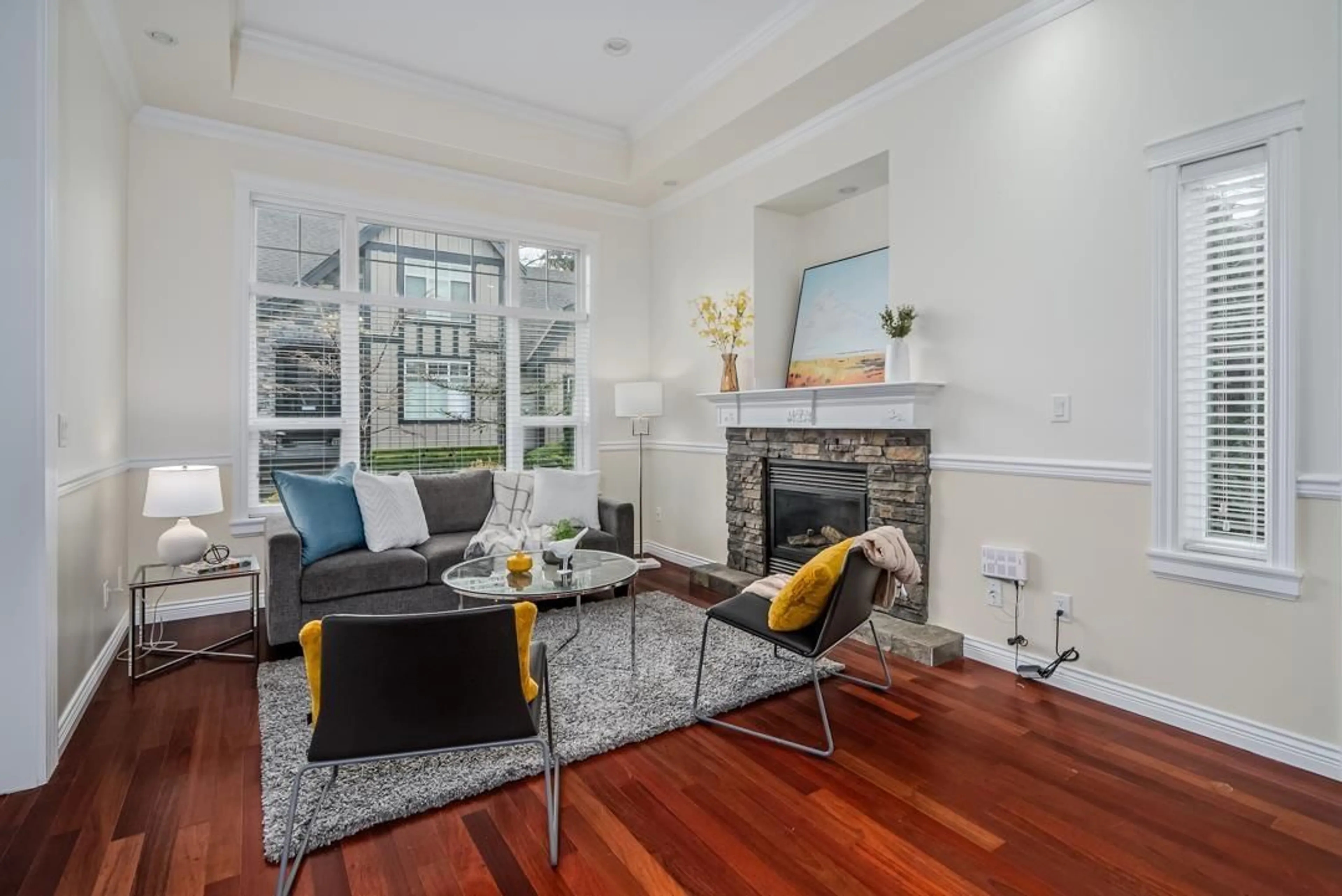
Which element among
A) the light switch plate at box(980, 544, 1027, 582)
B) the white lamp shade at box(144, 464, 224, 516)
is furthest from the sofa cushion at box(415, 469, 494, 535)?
the light switch plate at box(980, 544, 1027, 582)

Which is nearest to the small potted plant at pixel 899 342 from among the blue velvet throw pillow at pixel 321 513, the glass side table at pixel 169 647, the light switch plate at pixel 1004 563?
the light switch plate at pixel 1004 563

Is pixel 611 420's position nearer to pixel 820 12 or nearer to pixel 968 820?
pixel 820 12

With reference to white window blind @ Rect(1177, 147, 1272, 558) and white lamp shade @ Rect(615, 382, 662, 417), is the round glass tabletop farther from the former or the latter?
white window blind @ Rect(1177, 147, 1272, 558)

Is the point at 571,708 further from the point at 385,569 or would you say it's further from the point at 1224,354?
the point at 1224,354

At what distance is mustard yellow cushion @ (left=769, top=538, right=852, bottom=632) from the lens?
2492 mm

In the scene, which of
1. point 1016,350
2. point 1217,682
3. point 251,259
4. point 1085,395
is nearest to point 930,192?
point 1016,350

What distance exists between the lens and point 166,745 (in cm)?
254

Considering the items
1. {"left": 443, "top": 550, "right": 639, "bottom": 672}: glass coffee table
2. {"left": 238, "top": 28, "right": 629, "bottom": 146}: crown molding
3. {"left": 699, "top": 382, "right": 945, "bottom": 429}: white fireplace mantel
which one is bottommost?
{"left": 443, "top": 550, "right": 639, "bottom": 672}: glass coffee table

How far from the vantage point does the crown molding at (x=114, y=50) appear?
2986 millimetres

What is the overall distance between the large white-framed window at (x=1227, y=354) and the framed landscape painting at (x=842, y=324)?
1.45 m

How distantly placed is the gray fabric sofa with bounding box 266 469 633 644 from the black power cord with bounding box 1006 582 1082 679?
7.81ft

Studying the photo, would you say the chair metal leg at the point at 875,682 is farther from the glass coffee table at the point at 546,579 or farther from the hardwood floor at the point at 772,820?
the glass coffee table at the point at 546,579

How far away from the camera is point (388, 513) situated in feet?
12.9

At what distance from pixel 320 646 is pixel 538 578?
56.5 inches
